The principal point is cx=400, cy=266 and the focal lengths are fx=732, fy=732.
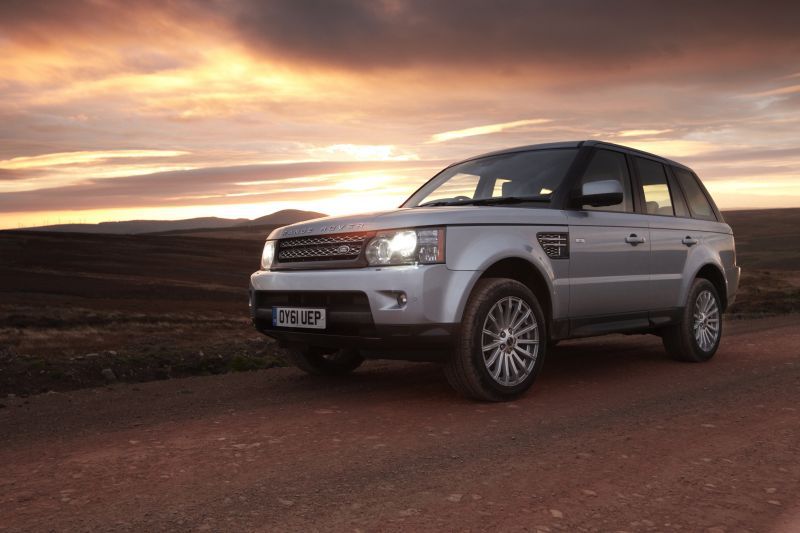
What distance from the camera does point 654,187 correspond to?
6789 millimetres

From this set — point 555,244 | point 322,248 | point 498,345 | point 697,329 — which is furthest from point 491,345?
point 697,329

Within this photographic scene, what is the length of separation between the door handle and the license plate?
108 inches

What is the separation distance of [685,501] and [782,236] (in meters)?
93.9

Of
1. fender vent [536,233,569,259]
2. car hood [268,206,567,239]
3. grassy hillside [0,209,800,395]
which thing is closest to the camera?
car hood [268,206,567,239]

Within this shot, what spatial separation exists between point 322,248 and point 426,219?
0.81m

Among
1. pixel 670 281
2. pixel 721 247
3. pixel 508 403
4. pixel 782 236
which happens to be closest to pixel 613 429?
pixel 508 403

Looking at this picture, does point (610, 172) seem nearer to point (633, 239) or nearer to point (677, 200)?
point (633, 239)

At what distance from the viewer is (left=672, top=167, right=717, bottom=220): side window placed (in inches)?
285

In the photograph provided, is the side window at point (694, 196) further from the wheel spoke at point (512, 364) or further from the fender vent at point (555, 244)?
the wheel spoke at point (512, 364)

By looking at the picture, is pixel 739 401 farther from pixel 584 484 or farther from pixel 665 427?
pixel 584 484

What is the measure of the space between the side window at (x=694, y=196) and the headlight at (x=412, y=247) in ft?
12.0

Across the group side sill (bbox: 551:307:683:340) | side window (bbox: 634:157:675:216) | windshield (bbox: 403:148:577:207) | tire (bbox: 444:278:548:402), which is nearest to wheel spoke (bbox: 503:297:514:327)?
tire (bbox: 444:278:548:402)

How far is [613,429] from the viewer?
428 centimetres

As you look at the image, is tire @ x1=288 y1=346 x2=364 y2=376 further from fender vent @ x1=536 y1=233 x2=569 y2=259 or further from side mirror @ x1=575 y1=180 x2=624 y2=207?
side mirror @ x1=575 y1=180 x2=624 y2=207
